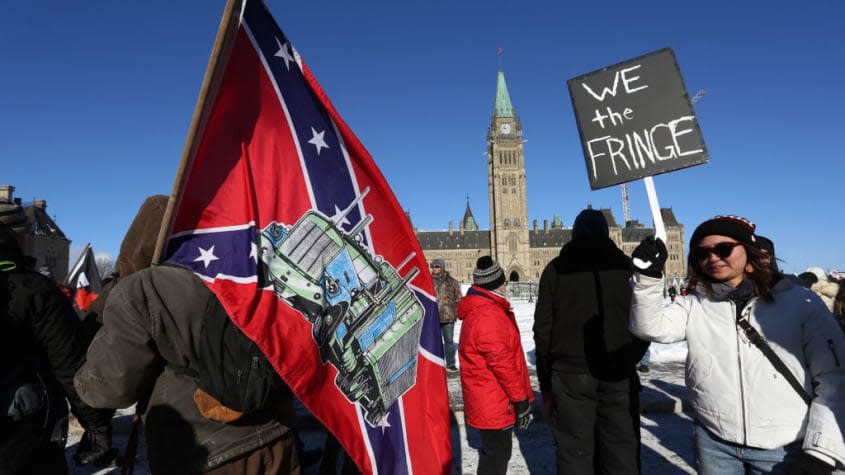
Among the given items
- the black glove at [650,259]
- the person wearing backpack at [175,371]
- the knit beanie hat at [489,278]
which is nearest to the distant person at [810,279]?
the knit beanie hat at [489,278]

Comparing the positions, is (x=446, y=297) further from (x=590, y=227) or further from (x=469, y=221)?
(x=469, y=221)

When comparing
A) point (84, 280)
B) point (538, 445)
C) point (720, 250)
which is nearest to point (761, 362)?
point (720, 250)

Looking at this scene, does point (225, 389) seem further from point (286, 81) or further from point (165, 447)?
point (286, 81)

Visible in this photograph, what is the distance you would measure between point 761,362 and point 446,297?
22.8 feet

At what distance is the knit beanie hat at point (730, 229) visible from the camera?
2.43 m

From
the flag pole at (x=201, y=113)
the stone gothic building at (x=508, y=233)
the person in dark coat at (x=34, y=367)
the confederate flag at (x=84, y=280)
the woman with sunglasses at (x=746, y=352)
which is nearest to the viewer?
the flag pole at (x=201, y=113)

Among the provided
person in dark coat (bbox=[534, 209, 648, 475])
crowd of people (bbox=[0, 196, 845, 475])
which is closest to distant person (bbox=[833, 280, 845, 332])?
person in dark coat (bbox=[534, 209, 648, 475])

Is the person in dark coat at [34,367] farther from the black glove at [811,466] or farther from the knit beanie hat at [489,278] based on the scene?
the black glove at [811,466]

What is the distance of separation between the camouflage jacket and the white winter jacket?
6600 millimetres

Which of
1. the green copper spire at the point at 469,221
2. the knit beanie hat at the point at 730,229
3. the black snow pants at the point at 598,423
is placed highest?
the green copper spire at the point at 469,221

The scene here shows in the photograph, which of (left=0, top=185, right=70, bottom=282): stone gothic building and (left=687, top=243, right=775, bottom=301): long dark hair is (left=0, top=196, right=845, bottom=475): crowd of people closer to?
(left=687, top=243, right=775, bottom=301): long dark hair

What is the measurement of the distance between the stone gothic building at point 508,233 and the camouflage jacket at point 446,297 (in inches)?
3033

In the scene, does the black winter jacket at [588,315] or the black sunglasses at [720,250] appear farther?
the black winter jacket at [588,315]

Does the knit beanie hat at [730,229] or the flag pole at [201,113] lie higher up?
the flag pole at [201,113]
